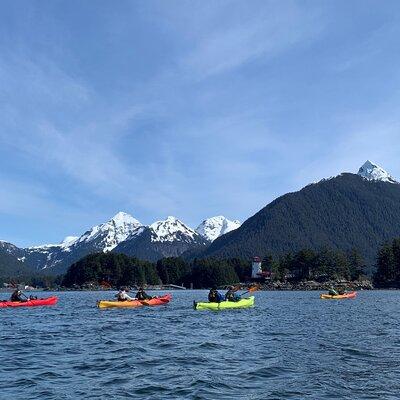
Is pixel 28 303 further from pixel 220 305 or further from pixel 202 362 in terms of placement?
pixel 202 362

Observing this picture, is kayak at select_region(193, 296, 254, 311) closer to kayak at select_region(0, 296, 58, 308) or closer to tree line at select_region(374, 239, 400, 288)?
kayak at select_region(0, 296, 58, 308)

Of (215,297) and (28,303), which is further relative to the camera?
(28,303)

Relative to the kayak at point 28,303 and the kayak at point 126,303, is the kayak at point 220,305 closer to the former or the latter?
the kayak at point 126,303

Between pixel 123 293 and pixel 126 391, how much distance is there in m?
48.1

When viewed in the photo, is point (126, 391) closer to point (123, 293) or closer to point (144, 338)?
point (144, 338)

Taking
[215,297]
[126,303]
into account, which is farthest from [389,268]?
[126,303]

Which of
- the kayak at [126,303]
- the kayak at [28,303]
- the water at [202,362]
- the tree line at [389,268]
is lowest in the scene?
the water at [202,362]


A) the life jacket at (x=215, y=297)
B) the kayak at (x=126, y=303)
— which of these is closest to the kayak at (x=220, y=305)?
the life jacket at (x=215, y=297)

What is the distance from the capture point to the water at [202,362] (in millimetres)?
18969

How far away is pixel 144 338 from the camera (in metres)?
34.1

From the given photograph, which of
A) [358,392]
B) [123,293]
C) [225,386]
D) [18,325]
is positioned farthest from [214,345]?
[123,293]

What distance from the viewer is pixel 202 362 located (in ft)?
81.0

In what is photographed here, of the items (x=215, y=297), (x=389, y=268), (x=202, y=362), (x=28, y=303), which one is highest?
(x=389, y=268)

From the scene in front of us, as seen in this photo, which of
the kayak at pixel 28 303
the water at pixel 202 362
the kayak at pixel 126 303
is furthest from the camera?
the kayak at pixel 28 303
